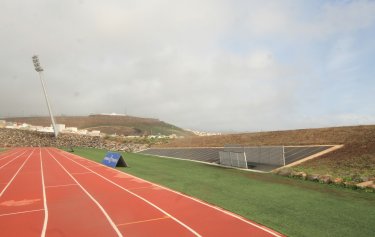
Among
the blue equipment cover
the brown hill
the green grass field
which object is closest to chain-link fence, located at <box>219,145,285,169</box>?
the brown hill

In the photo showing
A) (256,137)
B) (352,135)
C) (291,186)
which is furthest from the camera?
(256,137)

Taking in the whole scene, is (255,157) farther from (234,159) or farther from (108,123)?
(108,123)

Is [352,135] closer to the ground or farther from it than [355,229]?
farther from it

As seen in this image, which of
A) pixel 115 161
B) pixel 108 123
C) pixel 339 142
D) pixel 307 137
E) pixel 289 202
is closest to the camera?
pixel 289 202

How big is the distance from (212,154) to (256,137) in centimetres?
802

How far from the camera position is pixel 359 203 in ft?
35.8

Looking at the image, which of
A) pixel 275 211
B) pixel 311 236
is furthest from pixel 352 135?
pixel 311 236

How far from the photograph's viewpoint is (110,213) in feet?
33.4

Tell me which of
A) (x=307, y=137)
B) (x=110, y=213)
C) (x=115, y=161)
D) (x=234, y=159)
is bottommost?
(x=110, y=213)

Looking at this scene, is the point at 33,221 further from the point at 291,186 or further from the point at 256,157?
the point at 256,157

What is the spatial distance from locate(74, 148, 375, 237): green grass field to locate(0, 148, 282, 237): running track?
0.79 meters

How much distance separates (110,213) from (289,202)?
21.3ft

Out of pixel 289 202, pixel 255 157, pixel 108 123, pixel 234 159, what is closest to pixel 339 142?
pixel 255 157

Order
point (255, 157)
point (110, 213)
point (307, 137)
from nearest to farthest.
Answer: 1. point (110, 213)
2. point (255, 157)
3. point (307, 137)
